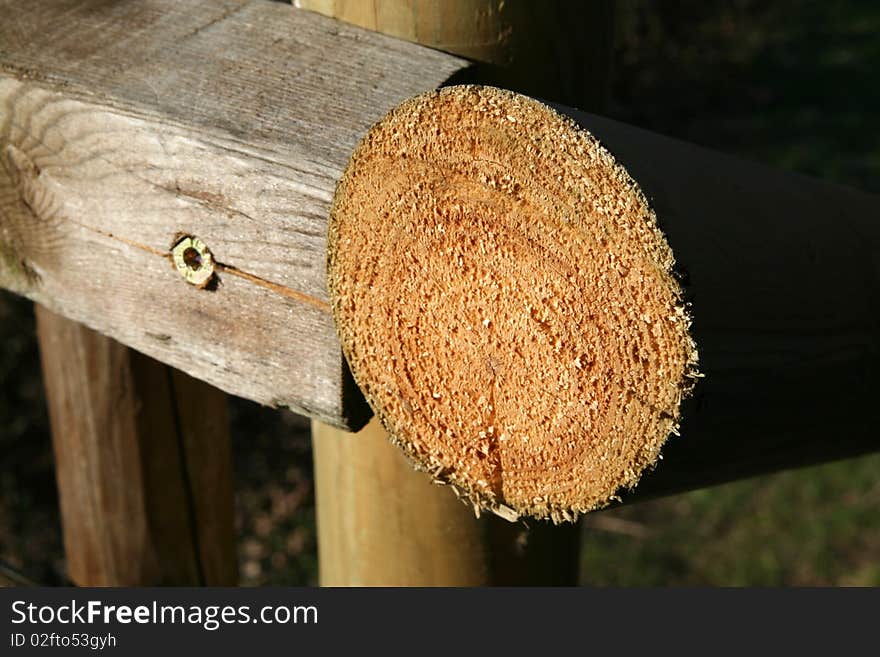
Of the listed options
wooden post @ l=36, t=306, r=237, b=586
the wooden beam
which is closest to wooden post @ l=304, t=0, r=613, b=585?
the wooden beam

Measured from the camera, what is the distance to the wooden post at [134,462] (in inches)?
73.7

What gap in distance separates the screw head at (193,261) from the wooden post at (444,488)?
292 mm

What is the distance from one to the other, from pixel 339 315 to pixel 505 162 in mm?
274

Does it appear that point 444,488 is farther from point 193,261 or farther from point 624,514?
point 624,514

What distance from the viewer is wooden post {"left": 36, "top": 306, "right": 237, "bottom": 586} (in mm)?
1871

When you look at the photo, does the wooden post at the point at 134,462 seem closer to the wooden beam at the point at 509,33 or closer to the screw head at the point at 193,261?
the screw head at the point at 193,261

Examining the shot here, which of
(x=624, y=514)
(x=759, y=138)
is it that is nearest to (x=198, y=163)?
(x=624, y=514)

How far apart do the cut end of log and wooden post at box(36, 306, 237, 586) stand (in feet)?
2.73

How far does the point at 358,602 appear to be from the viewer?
4.97ft

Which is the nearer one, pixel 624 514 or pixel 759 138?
pixel 624 514

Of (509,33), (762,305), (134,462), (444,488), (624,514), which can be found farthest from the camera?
(624,514)

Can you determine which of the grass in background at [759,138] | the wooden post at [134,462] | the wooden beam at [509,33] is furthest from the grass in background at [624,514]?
the wooden beam at [509,33]

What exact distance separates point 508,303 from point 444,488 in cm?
46

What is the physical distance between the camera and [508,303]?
1.00 m
